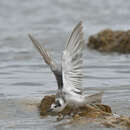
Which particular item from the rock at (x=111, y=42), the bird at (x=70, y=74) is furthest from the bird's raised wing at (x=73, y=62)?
the rock at (x=111, y=42)

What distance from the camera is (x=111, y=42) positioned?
13.4 meters

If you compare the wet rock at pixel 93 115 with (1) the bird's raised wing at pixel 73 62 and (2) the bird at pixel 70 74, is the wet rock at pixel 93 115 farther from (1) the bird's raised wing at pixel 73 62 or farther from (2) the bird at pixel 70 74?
(1) the bird's raised wing at pixel 73 62

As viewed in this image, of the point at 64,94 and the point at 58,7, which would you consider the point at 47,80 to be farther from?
the point at 58,7

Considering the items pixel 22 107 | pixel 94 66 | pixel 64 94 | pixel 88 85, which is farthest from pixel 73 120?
pixel 94 66

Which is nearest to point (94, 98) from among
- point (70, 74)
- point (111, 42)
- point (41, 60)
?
point (70, 74)

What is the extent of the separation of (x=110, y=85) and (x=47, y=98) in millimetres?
2338

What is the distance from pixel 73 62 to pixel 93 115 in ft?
2.66

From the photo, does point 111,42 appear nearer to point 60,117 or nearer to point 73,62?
point 60,117

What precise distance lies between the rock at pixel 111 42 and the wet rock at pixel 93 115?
18.9 feet

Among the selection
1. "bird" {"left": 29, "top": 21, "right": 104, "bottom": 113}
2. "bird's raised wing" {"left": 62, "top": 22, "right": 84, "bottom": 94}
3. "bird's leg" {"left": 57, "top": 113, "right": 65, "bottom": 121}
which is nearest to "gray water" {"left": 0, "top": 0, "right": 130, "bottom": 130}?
"bird's leg" {"left": 57, "top": 113, "right": 65, "bottom": 121}

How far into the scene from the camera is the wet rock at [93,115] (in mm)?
6328

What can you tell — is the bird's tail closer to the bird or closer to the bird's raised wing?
the bird

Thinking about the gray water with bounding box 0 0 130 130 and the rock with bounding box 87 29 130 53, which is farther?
the rock with bounding box 87 29 130 53

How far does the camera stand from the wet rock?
633 cm
